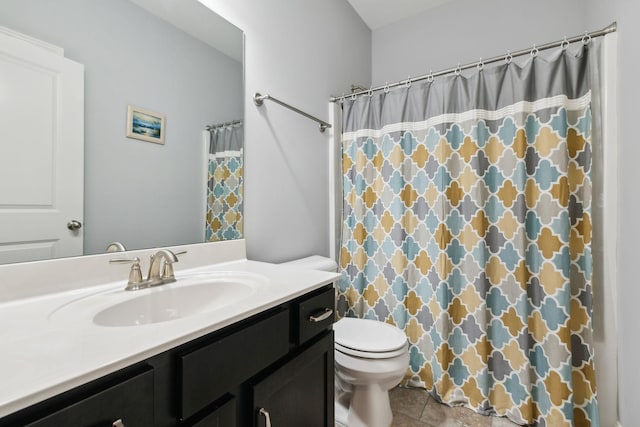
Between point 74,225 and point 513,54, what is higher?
point 513,54

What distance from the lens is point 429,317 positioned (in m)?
1.61

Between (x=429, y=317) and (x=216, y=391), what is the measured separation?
133cm

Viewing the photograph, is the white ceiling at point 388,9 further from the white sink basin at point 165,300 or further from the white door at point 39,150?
the white sink basin at point 165,300

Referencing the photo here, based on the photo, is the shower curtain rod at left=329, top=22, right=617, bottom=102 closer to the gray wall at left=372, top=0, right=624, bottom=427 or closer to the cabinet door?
the gray wall at left=372, top=0, right=624, bottom=427

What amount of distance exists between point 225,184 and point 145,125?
380 mm

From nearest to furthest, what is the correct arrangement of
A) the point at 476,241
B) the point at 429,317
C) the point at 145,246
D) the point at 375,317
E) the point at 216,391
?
the point at 216,391 < the point at 145,246 < the point at 476,241 < the point at 429,317 < the point at 375,317

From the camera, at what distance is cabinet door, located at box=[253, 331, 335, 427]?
2.39 feet

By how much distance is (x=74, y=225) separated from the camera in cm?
85

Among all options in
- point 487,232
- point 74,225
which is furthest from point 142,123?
point 487,232

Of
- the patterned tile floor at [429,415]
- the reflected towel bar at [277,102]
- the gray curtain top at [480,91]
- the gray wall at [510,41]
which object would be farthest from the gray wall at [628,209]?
the reflected towel bar at [277,102]

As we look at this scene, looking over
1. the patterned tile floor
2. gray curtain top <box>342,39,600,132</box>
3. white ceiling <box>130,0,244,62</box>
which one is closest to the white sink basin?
white ceiling <box>130,0,244,62</box>

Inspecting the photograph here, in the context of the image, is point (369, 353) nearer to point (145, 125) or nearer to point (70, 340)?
point (70, 340)

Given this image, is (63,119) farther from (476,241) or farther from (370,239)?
(476,241)

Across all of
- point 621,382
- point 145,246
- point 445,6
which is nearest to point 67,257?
point 145,246
